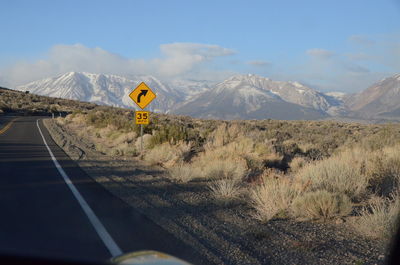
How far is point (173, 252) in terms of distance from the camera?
624 centimetres

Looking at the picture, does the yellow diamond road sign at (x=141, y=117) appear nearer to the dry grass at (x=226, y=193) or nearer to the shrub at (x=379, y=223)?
the dry grass at (x=226, y=193)

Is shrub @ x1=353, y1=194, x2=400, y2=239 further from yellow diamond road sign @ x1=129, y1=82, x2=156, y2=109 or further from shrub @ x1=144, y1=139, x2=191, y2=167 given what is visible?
yellow diamond road sign @ x1=129, y1=82, x2=156, y2=109

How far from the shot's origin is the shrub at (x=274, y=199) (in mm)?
8625

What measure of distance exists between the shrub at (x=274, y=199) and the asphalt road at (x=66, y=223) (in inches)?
87.7

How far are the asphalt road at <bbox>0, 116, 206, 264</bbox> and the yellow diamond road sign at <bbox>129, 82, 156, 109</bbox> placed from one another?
6812 mm

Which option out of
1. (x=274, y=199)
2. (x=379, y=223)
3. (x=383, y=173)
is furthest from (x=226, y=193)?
(x=383, y=173)

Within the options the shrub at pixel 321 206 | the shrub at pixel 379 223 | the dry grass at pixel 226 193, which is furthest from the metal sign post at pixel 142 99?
the shrub at pixel 379 223

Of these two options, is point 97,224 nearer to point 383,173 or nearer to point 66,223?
point 66,223

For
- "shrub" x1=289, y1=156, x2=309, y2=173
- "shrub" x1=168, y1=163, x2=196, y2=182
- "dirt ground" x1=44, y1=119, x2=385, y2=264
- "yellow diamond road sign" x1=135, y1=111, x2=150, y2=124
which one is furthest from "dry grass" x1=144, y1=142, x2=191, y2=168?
"dirt ground" x1=44, y1=119, x2=385, y2=264

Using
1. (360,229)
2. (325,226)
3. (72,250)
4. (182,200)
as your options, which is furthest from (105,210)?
(360,229)

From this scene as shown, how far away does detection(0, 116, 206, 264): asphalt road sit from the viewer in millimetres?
6207

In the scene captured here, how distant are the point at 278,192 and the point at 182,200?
2244mm

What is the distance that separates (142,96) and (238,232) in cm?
1288

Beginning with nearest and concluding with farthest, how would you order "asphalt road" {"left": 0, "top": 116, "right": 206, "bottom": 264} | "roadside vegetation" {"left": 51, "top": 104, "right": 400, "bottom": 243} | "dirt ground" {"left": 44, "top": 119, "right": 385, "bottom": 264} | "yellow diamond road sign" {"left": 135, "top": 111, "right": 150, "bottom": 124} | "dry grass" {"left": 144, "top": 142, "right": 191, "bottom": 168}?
"asphalt road" {"left": 0, "top": 116, "right": 206, "bottom": 264} < "dirt ground" {"left": 44, "top": 119, "right": 385, "bottom": 264} < "roadside vegetation" {"left": 51, "top": 104, "right": 400, "bottom": 243} < "dry grass" {"left": 144, "top": 142, "right": 191, "bottom": 168} < "yellow diamond road sign" {"left": 135, "top": 111, "right": 150, "bottom": 124}
